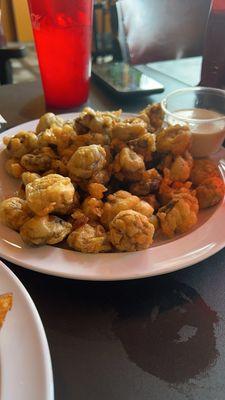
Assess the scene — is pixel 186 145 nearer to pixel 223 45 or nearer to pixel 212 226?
pixel 212 226

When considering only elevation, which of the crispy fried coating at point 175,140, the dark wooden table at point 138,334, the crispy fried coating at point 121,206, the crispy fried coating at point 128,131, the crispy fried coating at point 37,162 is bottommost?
the dark wooden table at point 138,334

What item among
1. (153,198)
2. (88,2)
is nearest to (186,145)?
(153,198)

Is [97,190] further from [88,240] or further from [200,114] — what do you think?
[200,114]

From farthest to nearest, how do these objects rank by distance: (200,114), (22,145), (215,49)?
(215,49)
(200,114)
(22,145)

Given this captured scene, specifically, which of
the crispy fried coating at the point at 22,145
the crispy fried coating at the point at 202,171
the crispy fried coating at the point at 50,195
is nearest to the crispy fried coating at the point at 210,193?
the crispy fried coating at the point at 202,171

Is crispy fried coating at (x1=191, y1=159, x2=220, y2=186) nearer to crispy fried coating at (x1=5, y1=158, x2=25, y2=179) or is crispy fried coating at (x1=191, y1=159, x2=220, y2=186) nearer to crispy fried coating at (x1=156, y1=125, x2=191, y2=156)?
crispy fried coating at (x1=156, y1=125, x2=191, y2=156)

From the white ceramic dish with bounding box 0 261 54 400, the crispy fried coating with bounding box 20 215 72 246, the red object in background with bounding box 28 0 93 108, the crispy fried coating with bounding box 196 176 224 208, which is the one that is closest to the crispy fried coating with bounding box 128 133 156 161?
the crispy fried coating with bounding box 196 176 224 208

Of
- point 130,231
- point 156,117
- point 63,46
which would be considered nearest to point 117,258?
point 130,231

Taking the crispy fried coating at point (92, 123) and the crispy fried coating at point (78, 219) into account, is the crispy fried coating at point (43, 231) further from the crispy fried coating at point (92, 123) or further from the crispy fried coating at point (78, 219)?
the crispy fried coating at point (92, 123)
